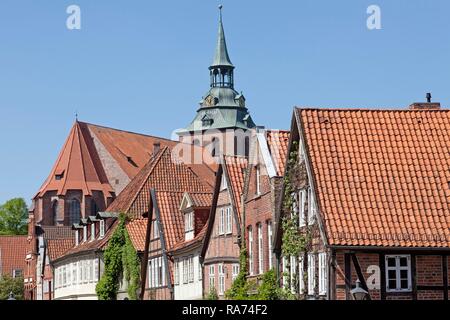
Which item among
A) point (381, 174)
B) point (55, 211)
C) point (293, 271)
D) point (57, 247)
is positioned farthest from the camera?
point (55, 211)

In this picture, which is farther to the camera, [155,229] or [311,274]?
[155,229]

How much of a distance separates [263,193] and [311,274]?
5.41m

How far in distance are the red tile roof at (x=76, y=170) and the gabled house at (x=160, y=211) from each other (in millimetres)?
50695

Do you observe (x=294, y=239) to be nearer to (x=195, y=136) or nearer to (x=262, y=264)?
(x=262, y=264)

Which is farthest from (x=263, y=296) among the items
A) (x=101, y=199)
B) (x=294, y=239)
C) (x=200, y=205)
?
(x=101, y=199)

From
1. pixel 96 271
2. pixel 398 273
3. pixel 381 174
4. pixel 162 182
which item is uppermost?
pixel 162 182

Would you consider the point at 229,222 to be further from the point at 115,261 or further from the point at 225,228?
the point at 115,261

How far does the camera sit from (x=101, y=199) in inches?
4552

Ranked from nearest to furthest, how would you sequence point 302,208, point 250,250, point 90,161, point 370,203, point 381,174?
point 370,203, point 381,174, point 302,208, point 250,250, point 90,161

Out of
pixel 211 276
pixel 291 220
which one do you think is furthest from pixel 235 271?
pixel 291 220

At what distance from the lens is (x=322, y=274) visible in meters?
27.2

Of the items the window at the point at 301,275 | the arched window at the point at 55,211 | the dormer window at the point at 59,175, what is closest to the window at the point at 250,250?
the window at the point at 301,275
